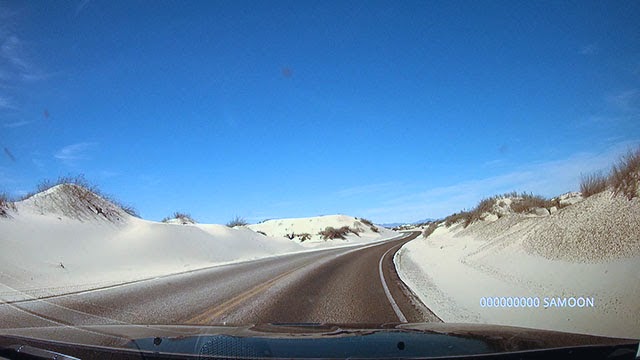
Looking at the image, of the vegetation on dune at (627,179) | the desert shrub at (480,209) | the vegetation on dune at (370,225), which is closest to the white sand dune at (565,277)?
the vegetation on dune at (627,179)

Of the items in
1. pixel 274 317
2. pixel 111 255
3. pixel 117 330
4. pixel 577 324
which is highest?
pixel 111 255

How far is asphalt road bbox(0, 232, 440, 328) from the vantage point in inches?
321

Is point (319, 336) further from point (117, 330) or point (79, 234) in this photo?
point (79, 234)

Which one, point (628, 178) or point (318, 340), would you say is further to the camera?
point (628, 178)

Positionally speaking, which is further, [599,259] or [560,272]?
[560,272]

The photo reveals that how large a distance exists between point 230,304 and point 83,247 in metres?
14.2

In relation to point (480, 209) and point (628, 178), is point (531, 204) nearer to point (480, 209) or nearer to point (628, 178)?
point (480, 209)

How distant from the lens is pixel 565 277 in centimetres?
972

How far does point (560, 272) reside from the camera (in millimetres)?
10211

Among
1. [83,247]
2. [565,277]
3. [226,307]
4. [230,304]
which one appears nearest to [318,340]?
[226,307]

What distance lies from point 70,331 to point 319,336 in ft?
9.51

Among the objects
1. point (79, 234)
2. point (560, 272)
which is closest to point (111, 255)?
point (79, 234)

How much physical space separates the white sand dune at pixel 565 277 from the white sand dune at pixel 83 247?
10.4 m

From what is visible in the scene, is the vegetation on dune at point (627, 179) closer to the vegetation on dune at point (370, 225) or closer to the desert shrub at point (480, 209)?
the desert shrub at point (480, 209)
